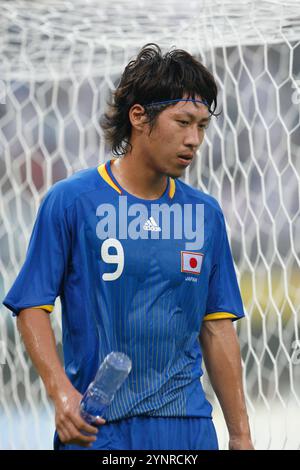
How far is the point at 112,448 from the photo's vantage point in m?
2.47

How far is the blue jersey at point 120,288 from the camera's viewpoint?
2.48m

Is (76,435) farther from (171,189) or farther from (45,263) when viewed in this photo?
(171,189)

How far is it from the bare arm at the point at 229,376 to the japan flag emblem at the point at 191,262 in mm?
169

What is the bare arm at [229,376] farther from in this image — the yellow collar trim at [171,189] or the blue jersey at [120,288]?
the yellow collar trim at [171,189]

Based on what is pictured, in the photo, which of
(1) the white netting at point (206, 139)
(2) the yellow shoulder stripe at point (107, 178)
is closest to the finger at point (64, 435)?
(2) the yellow shoulder stripe at point (107, 178)

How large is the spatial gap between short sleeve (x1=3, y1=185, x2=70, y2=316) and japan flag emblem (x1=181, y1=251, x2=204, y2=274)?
28cm

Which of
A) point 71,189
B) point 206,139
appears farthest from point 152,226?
point 206,139

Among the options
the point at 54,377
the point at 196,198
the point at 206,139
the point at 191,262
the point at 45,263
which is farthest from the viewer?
the point at 206,139

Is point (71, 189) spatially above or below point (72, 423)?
above

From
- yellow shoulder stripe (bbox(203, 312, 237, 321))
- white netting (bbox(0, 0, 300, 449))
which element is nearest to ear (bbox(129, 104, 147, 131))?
yellow shoulder stripe (bbox(203, 312, 237, 321))

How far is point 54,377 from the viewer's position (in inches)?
92.7

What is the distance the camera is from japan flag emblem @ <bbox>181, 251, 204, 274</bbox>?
2.56 meters

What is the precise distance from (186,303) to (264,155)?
6.64 feet

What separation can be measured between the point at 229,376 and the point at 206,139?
1840 mm
